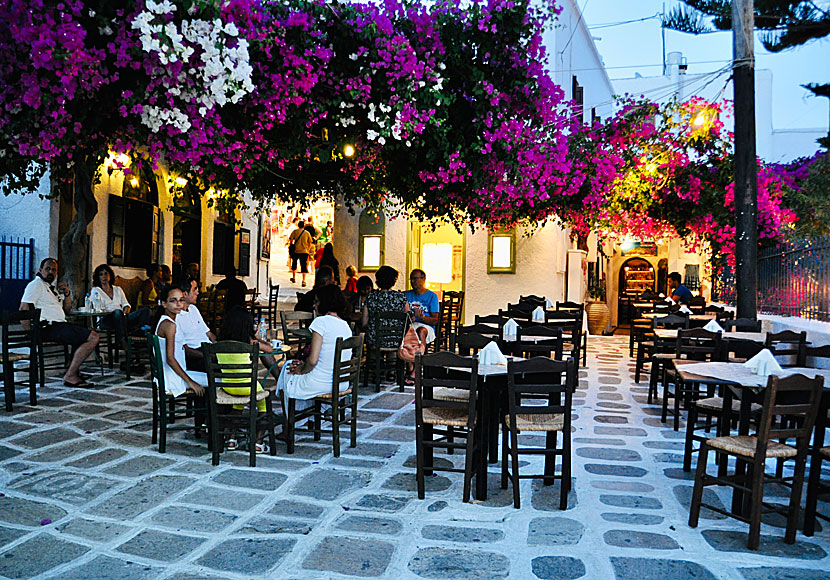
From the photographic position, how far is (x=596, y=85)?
2242 centimetres

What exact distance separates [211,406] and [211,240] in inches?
418

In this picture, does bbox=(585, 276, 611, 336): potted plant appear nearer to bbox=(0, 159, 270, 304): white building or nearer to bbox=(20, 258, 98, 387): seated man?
bbox=(0, 159, 270, 304): white building

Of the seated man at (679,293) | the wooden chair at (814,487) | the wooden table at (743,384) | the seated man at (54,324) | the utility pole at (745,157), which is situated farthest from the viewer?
the seated man at (679,293)

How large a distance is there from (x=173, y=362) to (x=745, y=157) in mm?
7796

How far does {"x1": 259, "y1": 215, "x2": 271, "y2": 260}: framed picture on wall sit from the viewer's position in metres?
17.3

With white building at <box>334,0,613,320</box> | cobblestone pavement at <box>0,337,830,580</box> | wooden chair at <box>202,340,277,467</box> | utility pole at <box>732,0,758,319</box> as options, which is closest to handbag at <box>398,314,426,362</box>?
cobblestone pavement at <box>0,337,830,580</box>

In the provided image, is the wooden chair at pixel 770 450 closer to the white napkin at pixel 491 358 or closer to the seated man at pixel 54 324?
the white napkin at pixel 491 358

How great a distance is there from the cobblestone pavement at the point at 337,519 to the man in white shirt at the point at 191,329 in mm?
696

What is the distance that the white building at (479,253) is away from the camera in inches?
616

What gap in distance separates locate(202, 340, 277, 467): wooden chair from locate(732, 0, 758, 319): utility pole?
6.92 meters

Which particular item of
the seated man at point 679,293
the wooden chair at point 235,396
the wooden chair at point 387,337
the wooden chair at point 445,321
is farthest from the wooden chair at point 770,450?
the seated man at point 679,293

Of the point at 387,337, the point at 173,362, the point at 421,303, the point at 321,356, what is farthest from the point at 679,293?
the point at 173,362

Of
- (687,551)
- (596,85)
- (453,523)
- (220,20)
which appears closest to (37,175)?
(220,20)

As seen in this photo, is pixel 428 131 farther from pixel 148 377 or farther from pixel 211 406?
pixel 148 377
